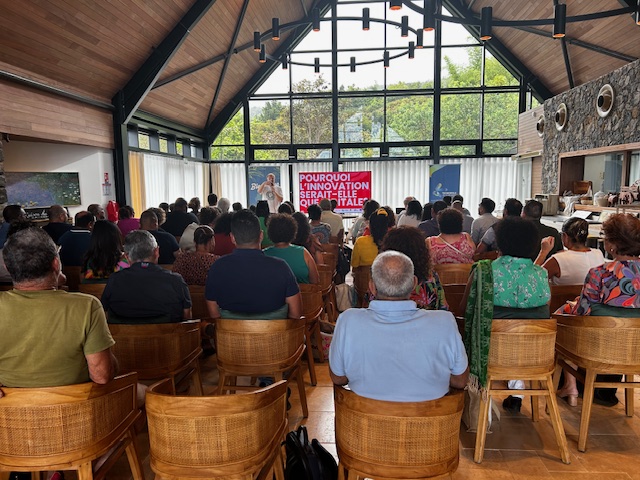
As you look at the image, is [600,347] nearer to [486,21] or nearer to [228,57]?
[486,21]

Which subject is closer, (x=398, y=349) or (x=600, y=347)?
(x=398, y=349)

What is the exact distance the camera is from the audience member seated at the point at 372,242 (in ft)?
12.3

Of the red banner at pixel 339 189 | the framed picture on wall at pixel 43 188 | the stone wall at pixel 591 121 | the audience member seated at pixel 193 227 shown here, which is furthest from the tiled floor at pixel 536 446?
the red banner at pixel 339 189


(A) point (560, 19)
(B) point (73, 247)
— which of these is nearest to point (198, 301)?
(B) point (73, 247)

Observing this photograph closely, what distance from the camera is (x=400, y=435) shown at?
161 centimetres

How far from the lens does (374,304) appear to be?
176 centimetres

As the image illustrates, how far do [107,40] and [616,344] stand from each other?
7.28m

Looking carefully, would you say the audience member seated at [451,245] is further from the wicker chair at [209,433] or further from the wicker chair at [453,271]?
the wicker chair at [209,433]

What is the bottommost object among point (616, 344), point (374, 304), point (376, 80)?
point (616, 344)

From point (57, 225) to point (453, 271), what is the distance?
4.14 meters

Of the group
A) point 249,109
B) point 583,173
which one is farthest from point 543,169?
point 249,109

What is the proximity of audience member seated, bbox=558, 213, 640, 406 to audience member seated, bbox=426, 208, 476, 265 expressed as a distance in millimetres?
1163

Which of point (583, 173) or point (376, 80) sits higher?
point (376, 80)

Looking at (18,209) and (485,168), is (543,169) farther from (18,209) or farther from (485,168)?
(18,209)
